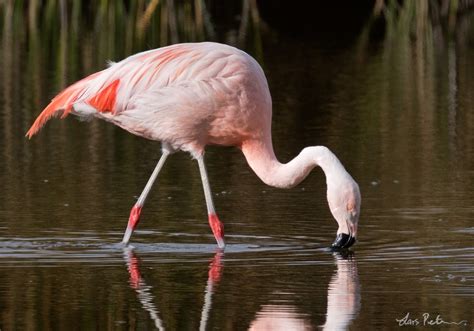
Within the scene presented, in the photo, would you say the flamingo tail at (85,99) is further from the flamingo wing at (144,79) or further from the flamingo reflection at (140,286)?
the flamingo reflection at (140,286)

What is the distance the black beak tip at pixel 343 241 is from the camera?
27.6ft

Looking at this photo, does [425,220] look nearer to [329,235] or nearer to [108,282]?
[329,235]

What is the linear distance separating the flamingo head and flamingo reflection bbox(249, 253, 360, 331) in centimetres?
71

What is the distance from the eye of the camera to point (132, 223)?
9.07 meters

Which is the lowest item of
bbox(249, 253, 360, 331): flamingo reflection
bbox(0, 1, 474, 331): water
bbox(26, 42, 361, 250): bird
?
bbox(0, 1, 474, 331): water

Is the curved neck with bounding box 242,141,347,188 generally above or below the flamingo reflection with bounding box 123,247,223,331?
above

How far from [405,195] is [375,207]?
1.79 feet

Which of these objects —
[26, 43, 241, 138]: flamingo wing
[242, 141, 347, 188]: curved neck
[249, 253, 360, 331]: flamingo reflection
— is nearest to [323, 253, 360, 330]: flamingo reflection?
[249, 253, 360, 331]: flamingo reflection

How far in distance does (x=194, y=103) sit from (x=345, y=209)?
4.42 feet

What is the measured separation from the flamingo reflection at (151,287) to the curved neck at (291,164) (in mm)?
743

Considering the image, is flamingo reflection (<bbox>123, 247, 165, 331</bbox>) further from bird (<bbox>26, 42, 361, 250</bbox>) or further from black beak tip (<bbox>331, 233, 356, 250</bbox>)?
black beak tip (<bbox>331, 233, 356, 250</bbox>)

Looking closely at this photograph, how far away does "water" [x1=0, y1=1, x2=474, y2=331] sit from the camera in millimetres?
Result: 6895
